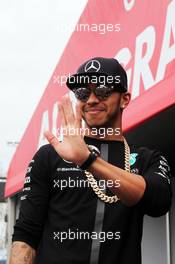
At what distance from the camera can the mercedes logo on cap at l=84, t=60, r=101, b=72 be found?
5.35ft

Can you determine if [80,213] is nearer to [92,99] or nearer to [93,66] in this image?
[92,99]

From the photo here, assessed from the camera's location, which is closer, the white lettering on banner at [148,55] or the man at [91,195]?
the man at [91,195]

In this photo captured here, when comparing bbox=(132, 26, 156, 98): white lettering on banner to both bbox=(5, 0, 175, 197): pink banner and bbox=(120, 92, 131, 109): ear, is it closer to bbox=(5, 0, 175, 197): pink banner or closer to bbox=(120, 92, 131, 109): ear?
bbox=(5, 0, 175, 197): pink banner

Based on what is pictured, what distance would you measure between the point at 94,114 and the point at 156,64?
1.47m

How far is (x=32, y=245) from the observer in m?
1.52

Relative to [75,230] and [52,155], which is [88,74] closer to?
[52,155]

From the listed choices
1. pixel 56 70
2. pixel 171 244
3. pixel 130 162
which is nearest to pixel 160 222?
pixel 171 244

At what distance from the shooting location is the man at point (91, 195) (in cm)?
141

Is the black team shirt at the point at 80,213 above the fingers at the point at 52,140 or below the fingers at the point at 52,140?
below

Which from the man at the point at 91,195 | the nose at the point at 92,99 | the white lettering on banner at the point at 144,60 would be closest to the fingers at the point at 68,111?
A: the man at the point at 91,195

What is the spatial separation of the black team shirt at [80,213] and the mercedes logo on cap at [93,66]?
25cm

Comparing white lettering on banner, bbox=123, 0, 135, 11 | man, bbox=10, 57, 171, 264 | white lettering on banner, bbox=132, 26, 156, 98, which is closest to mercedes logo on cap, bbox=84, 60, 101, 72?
man, bbox=10, 57, 171, 264

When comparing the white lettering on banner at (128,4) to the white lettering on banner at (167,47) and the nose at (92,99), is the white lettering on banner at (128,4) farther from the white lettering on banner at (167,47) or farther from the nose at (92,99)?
the nose at (92,99)

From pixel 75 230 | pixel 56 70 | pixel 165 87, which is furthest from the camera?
pixel 56 70
